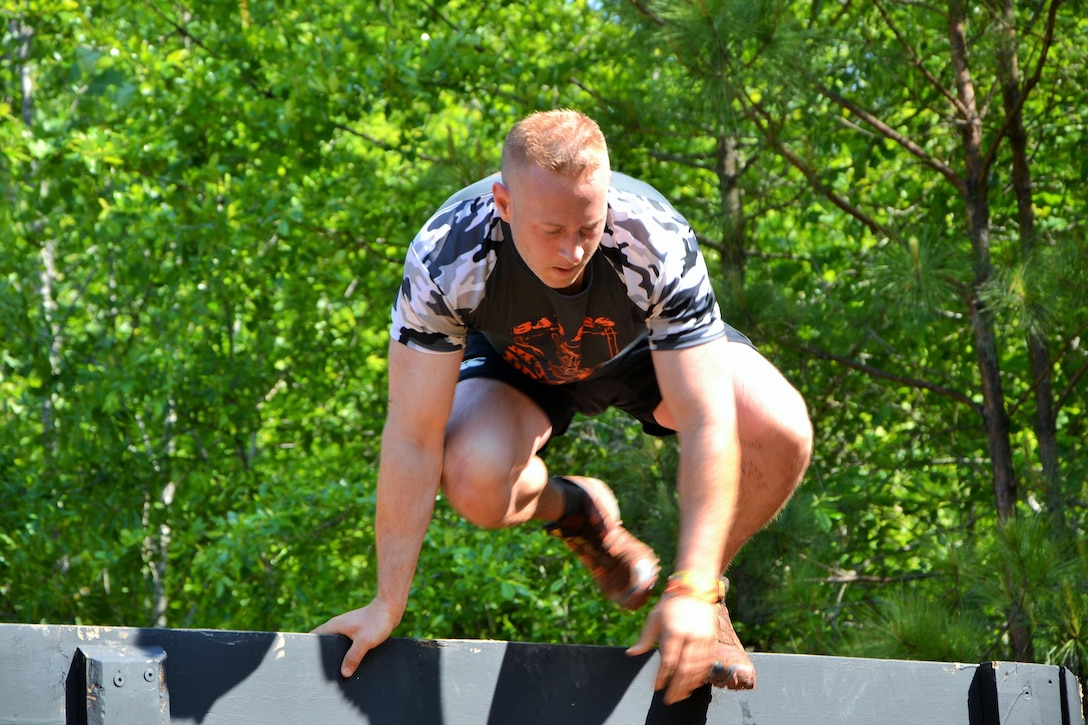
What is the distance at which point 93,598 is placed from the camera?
594 centimetres

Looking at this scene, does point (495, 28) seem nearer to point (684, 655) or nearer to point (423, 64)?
point (423, 64)

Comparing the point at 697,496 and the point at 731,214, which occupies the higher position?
the point at 697,496

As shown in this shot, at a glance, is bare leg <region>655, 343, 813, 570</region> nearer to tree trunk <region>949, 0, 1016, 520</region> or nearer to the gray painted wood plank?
the gray painted wood plank

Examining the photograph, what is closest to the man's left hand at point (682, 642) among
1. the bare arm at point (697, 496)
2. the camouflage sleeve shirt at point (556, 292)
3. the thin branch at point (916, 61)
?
the bare arm at point (697, 496)

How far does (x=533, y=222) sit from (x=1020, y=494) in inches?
133

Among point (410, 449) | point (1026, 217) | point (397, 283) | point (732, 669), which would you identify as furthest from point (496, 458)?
point (397, 283)

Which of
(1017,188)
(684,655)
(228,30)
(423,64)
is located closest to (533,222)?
(684,655)

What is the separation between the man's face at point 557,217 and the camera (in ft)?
5.52

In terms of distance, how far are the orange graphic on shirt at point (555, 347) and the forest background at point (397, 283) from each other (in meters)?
2.13

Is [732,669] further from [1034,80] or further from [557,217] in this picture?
[1034,80]

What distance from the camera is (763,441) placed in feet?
6.66

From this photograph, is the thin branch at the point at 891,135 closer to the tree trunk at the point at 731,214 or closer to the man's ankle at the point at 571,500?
the tree trunk at the point at 731,214

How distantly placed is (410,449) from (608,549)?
0.49 m

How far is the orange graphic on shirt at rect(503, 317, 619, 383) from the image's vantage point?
6.39ft
